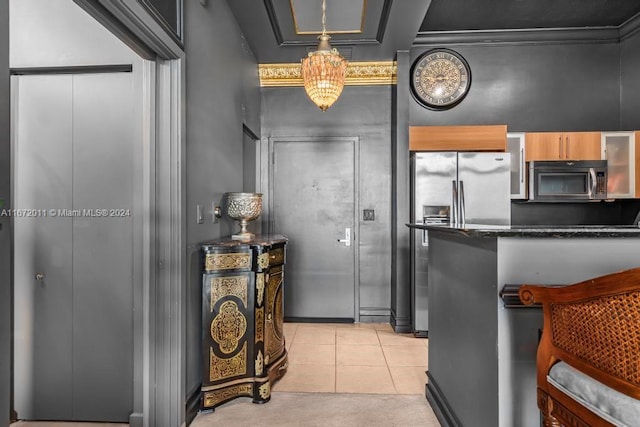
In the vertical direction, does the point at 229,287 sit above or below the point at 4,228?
below

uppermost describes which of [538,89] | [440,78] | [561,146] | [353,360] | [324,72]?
[440,78]

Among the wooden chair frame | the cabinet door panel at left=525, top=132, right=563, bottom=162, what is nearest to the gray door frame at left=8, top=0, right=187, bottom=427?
the wooden chair frame

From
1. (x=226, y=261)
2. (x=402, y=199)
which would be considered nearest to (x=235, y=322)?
(x=226, y=261)

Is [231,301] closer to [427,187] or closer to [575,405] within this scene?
[575,405]

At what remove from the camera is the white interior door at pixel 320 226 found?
174 inches

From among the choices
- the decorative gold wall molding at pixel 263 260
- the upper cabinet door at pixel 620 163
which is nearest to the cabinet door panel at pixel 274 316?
the decorative gold wall molding at pixel 263 260

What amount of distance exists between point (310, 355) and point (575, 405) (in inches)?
97.4

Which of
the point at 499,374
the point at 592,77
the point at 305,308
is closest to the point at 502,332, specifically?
the point at 499,374

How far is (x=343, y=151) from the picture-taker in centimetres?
445

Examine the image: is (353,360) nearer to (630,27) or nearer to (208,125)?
(208,125)

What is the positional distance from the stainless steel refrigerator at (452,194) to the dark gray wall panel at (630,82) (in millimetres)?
1723

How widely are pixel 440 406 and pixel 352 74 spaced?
3.58 m

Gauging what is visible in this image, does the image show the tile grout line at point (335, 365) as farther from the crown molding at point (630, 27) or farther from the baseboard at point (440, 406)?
the crown molding at point (630, 27)

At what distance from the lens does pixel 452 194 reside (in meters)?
3.72
